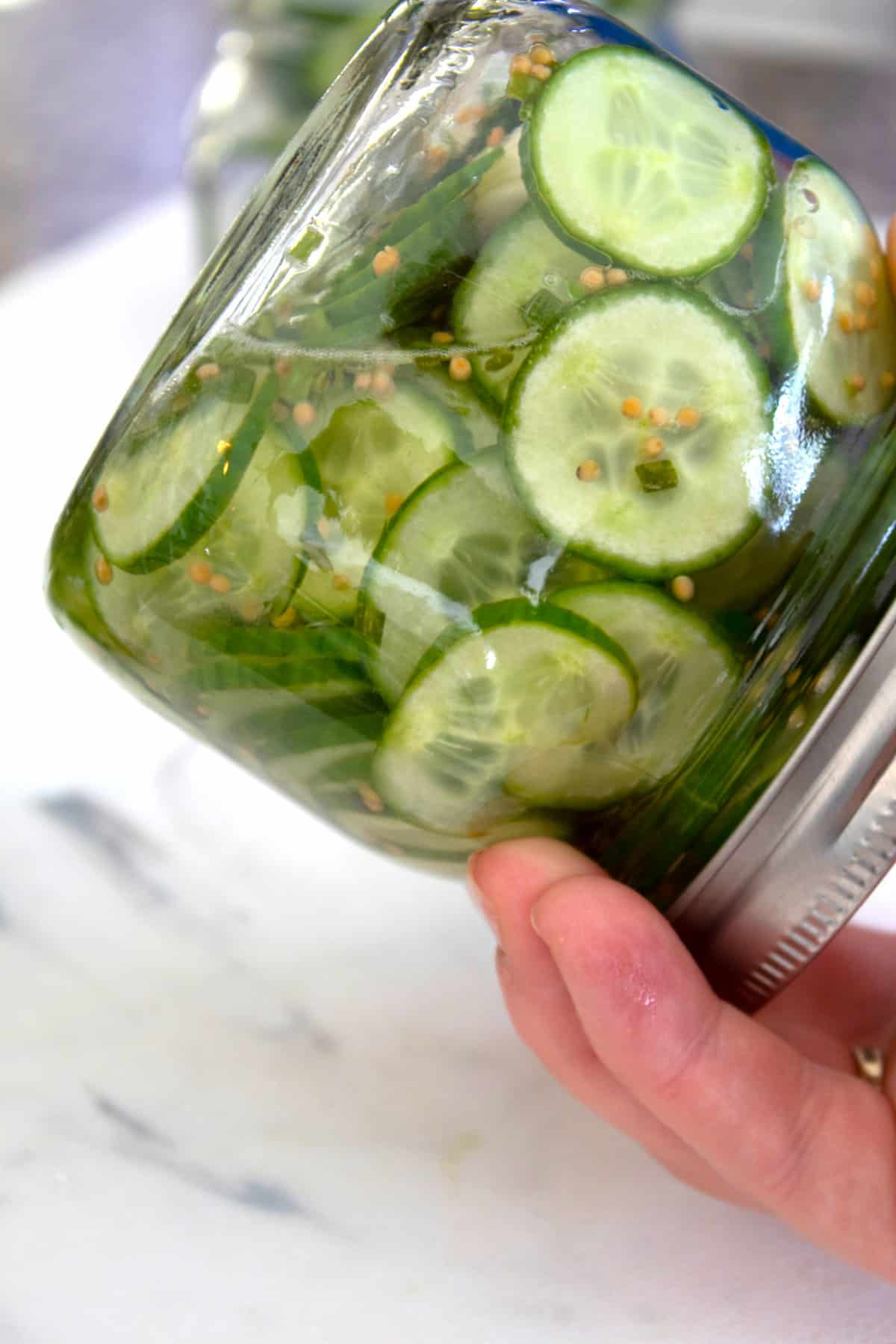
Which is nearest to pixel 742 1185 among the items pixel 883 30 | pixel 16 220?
pixel 16 220

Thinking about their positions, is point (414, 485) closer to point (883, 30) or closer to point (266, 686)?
point (266, 686)

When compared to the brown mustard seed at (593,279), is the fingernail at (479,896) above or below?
below

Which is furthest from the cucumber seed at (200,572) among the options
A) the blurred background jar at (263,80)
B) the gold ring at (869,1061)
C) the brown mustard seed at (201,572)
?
the blurred background jar at (263,80)

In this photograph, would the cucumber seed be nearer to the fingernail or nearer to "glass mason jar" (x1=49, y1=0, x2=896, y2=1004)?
"glass mason jar" (x1=49, y1=0, x2=896, y2=1004)

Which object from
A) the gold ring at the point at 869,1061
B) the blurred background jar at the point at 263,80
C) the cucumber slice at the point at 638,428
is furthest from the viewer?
the blurred background jar at the point at 263,80

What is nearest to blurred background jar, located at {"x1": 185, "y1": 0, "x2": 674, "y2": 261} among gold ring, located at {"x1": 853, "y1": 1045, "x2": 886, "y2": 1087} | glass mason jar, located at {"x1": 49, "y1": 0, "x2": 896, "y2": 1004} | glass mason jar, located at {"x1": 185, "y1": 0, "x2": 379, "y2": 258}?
glass mason jar, located at {"x1": 185, "y1": 0, "x2": 379, "y2": 258}

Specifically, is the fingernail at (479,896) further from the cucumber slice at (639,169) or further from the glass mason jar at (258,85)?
the glass mason jar at (258,85)
